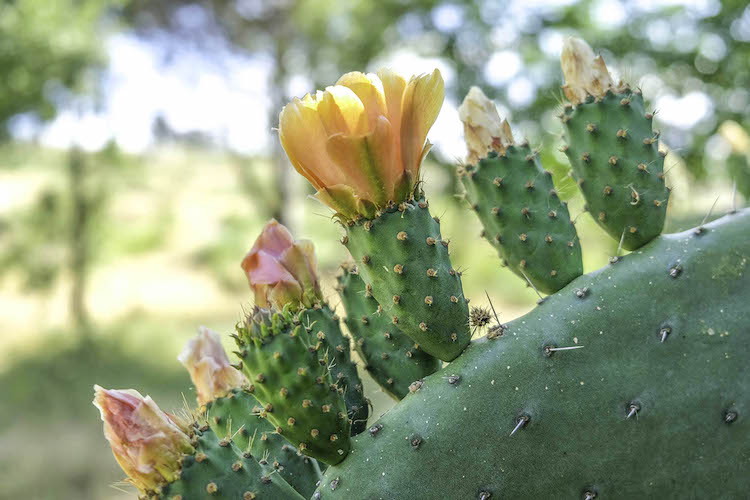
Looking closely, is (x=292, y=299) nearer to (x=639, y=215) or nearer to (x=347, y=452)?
(x=347, y=452)

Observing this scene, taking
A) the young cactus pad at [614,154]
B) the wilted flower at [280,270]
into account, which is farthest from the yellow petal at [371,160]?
the young cactus pad at [614,154]

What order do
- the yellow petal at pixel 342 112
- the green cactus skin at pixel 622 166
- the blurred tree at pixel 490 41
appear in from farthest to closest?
1. the blurred tree at pixel 490 41
2. the green cactus skin at pixel 622 166
3. the yellow petal at pixel 342 112

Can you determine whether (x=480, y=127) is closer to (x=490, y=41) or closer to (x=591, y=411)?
(x=591, y=411)

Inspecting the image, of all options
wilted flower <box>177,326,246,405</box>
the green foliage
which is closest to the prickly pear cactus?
wilted flower <box>177,326,246,405</box>

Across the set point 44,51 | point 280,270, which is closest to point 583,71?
Answer: point 280,270

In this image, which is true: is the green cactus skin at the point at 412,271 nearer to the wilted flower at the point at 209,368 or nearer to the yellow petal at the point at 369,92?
the yellow petal at the point at 369,92

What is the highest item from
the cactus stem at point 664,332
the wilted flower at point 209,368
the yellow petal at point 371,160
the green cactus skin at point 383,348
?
the yellow petal at point 371,160
